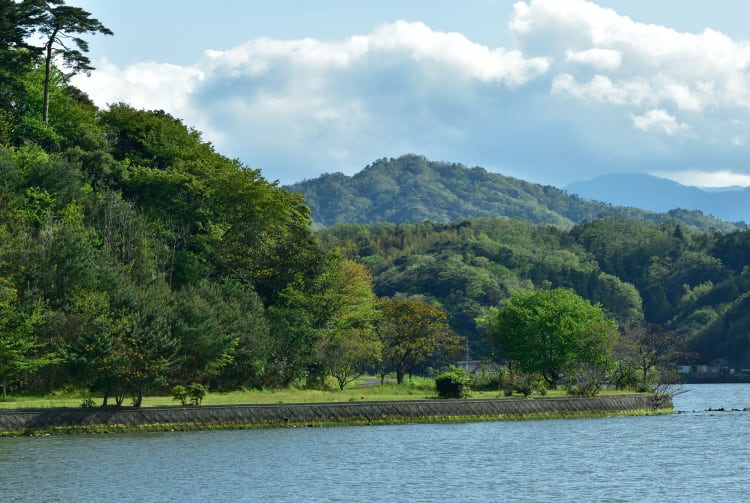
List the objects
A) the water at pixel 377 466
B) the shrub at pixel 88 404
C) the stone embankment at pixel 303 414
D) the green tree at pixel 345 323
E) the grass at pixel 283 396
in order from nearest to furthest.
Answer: the water at pixel 377 466 < the stone embankment at pixel 303 414 < the shrub at pixel 88 404 < the grass at pixel 283 396 < the green tree at pixel 345 323

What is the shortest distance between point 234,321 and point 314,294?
49.6 ft

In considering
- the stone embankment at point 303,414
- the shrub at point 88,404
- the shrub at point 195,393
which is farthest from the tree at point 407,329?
the shrub at point 88,404

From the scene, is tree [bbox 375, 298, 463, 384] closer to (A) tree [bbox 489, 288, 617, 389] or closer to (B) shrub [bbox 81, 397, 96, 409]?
(A) tree [bbox 489, 288, 617, 389]

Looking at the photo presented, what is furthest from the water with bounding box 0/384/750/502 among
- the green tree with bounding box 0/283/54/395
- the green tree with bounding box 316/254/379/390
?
the green tree with bounding box 316/254/379/390

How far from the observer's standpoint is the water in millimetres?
45062

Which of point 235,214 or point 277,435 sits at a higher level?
point 235,214

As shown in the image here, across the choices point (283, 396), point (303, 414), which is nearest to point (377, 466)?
point (303, 414)

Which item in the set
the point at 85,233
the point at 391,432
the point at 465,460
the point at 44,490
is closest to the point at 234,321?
the point at 85,233

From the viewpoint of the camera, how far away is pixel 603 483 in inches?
1961

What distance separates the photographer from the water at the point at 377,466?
45.1m

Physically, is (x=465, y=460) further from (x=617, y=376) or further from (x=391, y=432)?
(x=617, y=376)

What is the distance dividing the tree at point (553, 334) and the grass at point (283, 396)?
10.9ft

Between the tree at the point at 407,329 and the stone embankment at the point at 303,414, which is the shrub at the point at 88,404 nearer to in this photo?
the stone embankment at the point at 303,414

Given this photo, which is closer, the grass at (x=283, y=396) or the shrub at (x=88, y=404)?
the shrub at (x=88, y=404)
